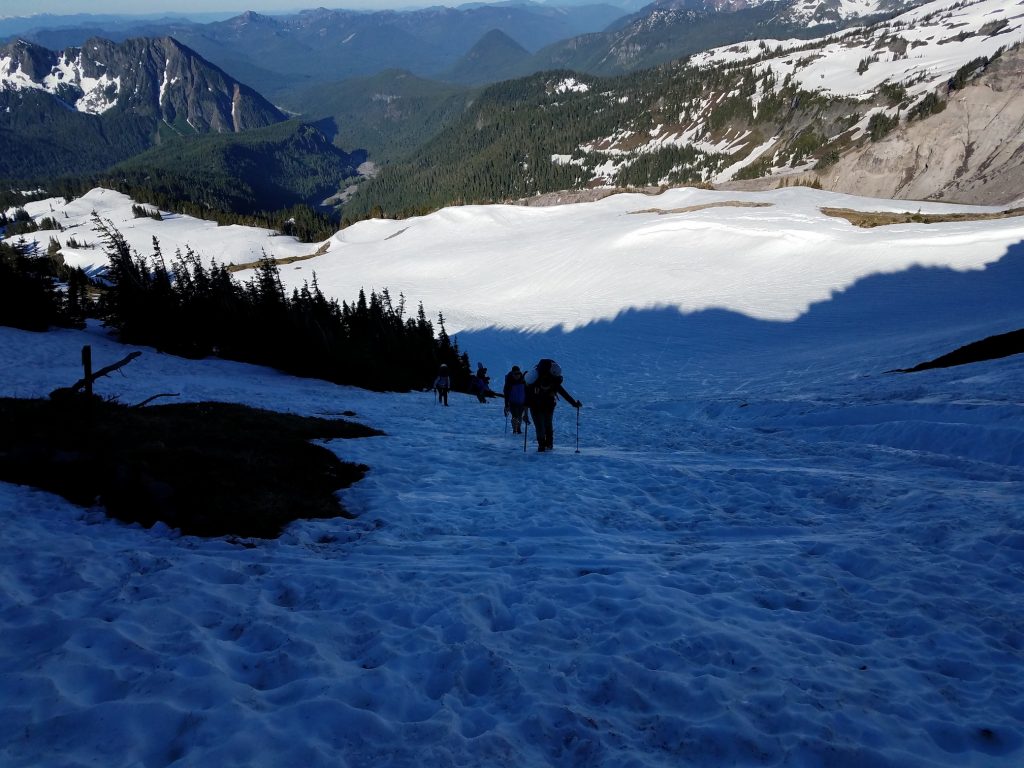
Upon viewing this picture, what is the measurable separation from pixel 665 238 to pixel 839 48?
19232cm

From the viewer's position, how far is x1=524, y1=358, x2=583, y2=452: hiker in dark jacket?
12672 mm


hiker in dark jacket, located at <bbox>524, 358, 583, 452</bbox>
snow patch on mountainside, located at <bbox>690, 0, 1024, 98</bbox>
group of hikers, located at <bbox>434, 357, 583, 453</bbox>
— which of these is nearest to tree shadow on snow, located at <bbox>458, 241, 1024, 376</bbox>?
group of hikers, located at <bbox>434, 357, 583, 453</bbox>

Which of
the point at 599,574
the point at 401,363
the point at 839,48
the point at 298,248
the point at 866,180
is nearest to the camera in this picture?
the point at 599,574

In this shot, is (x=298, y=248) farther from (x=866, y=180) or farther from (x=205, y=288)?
(x=866, y=180)

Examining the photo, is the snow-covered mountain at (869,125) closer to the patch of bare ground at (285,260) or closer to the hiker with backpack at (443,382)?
the patch of bare ground at (285,260)

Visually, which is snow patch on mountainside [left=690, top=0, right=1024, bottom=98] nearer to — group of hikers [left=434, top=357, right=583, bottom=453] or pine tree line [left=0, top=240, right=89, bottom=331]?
group of hikers [left=434, top=357, right=583, bottom=453]

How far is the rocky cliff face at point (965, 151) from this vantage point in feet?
292

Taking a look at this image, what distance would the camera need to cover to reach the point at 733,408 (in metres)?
21.6

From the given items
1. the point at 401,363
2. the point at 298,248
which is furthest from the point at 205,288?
the point at 298,248

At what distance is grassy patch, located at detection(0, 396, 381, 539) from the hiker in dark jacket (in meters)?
4.39

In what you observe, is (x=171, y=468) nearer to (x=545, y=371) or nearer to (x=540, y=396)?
(x=545, y=371)

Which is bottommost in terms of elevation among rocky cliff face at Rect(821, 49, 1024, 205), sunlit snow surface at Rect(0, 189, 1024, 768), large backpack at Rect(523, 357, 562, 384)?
sunlit snow surface at Rect(0, 189, 1024, 768)

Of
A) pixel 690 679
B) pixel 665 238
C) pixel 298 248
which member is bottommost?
pixel 690 679

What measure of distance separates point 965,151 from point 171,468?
4973 inches
